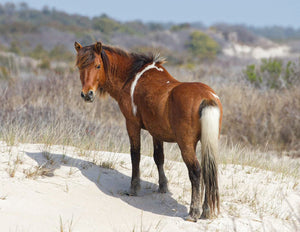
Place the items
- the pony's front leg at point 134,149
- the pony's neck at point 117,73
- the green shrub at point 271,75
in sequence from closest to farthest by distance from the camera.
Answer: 1. the pony's front leg at point 134,149
2. the pony's neck at point 117,73
3. the green shrub at point 271,75

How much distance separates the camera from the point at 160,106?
171 inches

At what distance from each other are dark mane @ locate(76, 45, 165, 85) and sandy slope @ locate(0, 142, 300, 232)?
4.91 feet

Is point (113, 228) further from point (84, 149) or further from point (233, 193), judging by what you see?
point (84, 149)

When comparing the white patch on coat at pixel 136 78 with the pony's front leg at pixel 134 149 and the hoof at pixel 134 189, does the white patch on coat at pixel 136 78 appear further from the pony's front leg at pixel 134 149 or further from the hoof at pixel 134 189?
the hoof at pixel 134 189

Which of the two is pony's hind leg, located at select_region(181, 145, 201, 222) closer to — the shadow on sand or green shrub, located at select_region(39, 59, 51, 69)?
the shadow on sand

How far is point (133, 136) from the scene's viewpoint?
493 centimetres

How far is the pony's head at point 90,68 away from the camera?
4680mm

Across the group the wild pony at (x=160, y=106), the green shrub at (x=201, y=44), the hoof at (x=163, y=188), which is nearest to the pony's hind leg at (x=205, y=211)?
the wild pony at (x=160, y=106)

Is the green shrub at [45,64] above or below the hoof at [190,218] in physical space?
above

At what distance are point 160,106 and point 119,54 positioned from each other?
1196mm

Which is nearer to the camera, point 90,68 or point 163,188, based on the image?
point 90,68

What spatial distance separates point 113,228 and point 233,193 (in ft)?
6.66

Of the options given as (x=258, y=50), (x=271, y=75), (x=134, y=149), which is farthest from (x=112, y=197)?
(x=258, y=50)

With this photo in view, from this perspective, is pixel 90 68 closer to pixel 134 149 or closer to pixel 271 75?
pixel 134 149
